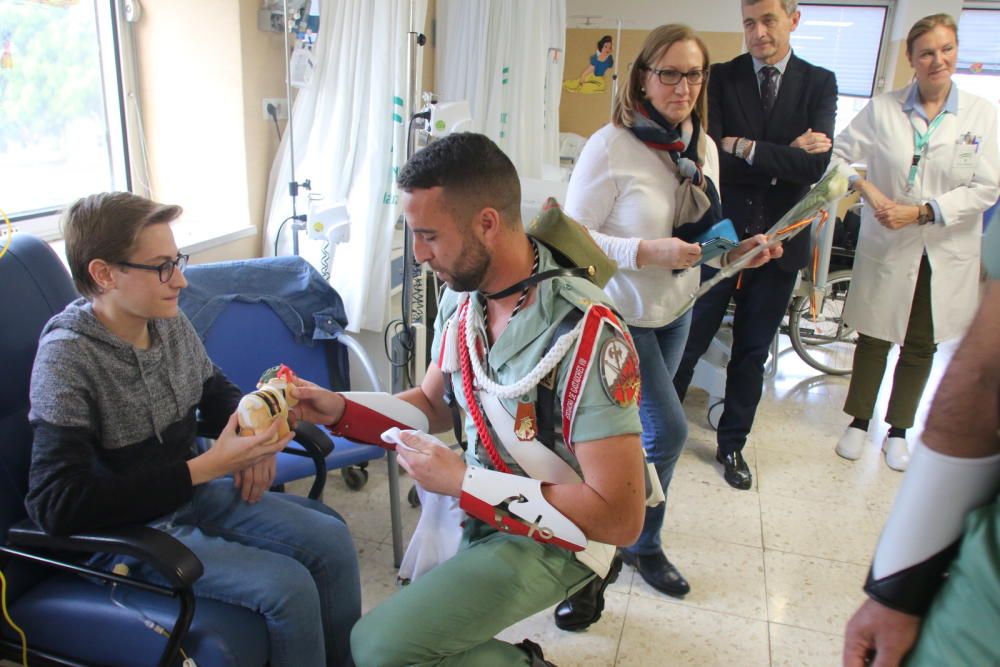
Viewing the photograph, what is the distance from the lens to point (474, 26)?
343cm

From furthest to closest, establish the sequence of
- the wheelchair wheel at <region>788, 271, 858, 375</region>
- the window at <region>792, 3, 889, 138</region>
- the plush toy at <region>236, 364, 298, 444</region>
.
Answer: the window at <region>792, 3, 889, 138</region>
the wheelchair wheel at <region>788, 271, 858, 375</region>
the plush toy at <region>236, 364, 298, 444</region>

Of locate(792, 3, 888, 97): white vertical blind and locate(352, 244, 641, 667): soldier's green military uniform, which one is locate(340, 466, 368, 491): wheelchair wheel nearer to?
locate(352, 244, 641, 667): soldier's green military uniform

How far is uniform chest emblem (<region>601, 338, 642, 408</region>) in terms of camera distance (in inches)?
46.0

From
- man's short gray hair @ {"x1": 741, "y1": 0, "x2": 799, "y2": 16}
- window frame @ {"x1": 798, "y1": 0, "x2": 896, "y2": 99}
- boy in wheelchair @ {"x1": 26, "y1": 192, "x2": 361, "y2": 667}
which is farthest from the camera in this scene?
window frame @ {"x1": 798, "y1": 0, "x2": 896, "y2": 99}

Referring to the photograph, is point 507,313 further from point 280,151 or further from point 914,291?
point 914,291

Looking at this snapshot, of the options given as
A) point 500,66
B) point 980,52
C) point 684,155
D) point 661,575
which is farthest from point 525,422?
point 980,52

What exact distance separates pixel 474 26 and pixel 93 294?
2600mm

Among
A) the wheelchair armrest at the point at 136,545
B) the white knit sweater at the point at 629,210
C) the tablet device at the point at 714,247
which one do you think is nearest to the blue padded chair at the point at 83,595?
the wheelchair armrest at the point at 136,545

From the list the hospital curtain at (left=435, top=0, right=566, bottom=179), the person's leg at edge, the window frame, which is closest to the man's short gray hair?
the hospital curtain at (left=435, top=0, right=566, bottom=179)

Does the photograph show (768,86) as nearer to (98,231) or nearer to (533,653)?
(533,653)

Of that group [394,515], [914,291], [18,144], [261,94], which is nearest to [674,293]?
[394,515]

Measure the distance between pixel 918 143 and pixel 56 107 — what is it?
2978 millimetres

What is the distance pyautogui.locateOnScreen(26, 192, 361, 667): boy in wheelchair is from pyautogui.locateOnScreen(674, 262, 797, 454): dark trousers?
1525 millimetres

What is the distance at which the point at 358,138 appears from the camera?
8.11ft
